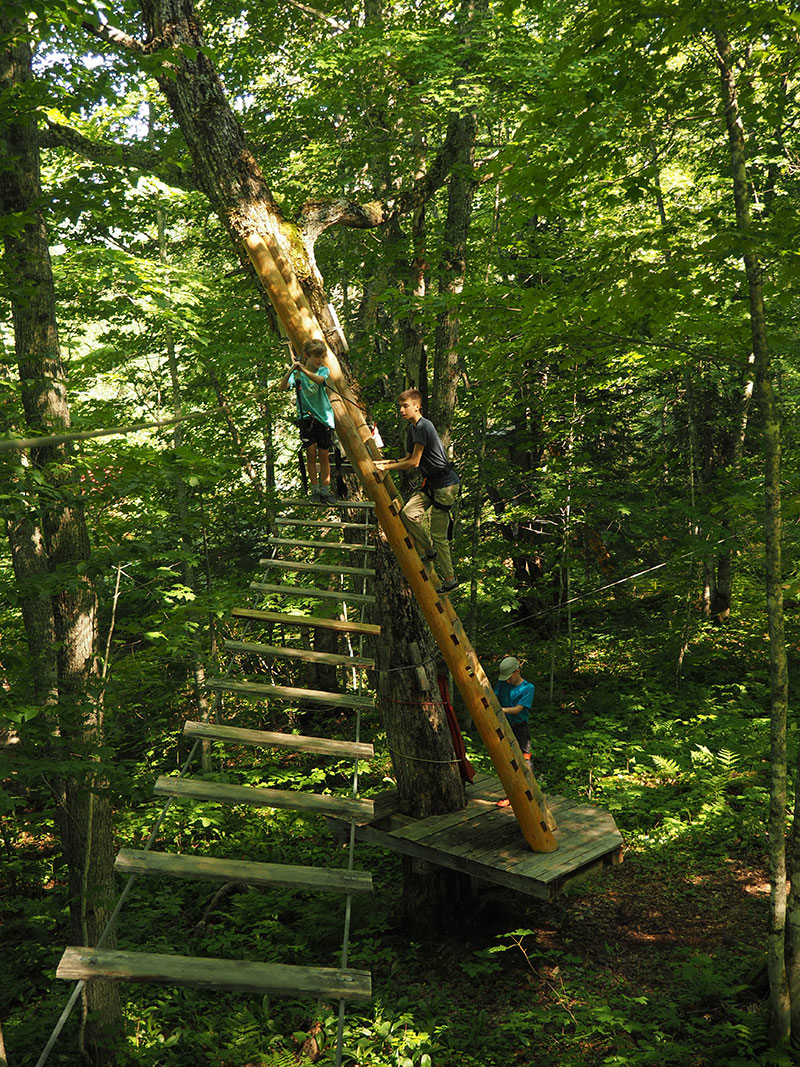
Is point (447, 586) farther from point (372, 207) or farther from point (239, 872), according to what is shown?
point (372, 207)

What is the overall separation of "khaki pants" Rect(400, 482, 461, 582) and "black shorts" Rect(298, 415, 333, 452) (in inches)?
57.6

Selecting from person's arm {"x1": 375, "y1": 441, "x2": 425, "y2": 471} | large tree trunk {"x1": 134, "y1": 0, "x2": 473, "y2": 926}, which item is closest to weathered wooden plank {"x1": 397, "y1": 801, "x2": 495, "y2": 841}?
large tree trunk {"x1": 134, "y1": 0, "x2": 473, "y2": 926}

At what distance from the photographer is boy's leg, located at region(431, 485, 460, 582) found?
19.3 ft

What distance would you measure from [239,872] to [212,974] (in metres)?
0.53

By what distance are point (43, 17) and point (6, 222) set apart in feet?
4.97

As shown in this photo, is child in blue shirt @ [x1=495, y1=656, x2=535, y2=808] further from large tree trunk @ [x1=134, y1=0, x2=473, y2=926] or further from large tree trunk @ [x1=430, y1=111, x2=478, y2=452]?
large tree trunk @ [x1=430, y1=111, x2=478, y2=452]

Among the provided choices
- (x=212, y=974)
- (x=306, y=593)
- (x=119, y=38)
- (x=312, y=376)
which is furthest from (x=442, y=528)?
(x=119, y=38)

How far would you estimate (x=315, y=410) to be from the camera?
6730 mm

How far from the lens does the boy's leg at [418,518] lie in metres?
5.90

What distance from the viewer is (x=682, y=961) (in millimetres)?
6246

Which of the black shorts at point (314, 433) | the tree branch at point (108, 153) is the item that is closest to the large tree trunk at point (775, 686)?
the black shorts at point (314, 433)

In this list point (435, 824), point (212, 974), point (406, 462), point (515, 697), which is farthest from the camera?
point (515, 697)

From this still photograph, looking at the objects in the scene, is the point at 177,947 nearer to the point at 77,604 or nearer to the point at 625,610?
the point at 77,604

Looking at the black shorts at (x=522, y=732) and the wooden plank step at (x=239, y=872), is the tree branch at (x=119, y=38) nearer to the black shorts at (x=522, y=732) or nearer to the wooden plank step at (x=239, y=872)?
the wooden plank step at (x=239, y=872)
